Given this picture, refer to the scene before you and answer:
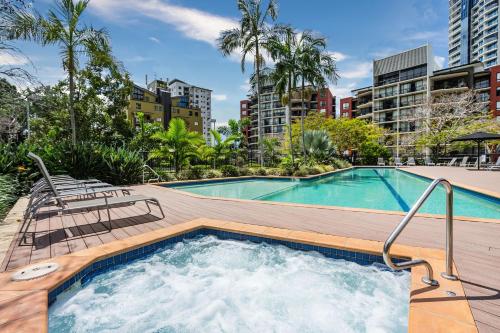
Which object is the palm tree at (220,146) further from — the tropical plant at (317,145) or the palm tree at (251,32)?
the tropical plant at (317,145)

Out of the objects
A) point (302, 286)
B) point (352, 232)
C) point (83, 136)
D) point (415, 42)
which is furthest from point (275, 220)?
point (415, 42)

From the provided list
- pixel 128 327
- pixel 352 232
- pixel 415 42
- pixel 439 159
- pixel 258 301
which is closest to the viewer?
pixel 128 327

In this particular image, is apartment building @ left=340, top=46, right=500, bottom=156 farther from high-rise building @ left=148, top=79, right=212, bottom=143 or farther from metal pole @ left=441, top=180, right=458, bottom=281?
high-rise building @ left=148, top=79, right=212, bottom=143

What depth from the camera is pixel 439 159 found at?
1126 inches

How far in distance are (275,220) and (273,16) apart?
15029mm

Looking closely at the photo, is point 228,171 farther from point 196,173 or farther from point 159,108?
point 159,108

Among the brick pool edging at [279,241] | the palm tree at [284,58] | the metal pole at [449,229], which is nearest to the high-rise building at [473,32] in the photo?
the palm tree at [284,58]

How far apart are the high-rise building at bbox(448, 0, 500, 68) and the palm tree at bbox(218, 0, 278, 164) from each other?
270 ft

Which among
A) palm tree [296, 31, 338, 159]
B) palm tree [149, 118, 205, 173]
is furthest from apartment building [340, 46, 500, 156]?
palm tree [149, 118, 205, 173]

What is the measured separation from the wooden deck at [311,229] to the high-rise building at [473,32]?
300 feet

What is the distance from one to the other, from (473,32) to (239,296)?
117 metres

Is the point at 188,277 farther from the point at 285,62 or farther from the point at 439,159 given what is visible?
the point at 439,159

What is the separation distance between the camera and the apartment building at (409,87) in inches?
1762

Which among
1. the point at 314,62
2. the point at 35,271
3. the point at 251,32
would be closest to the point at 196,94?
the point at 251,32
